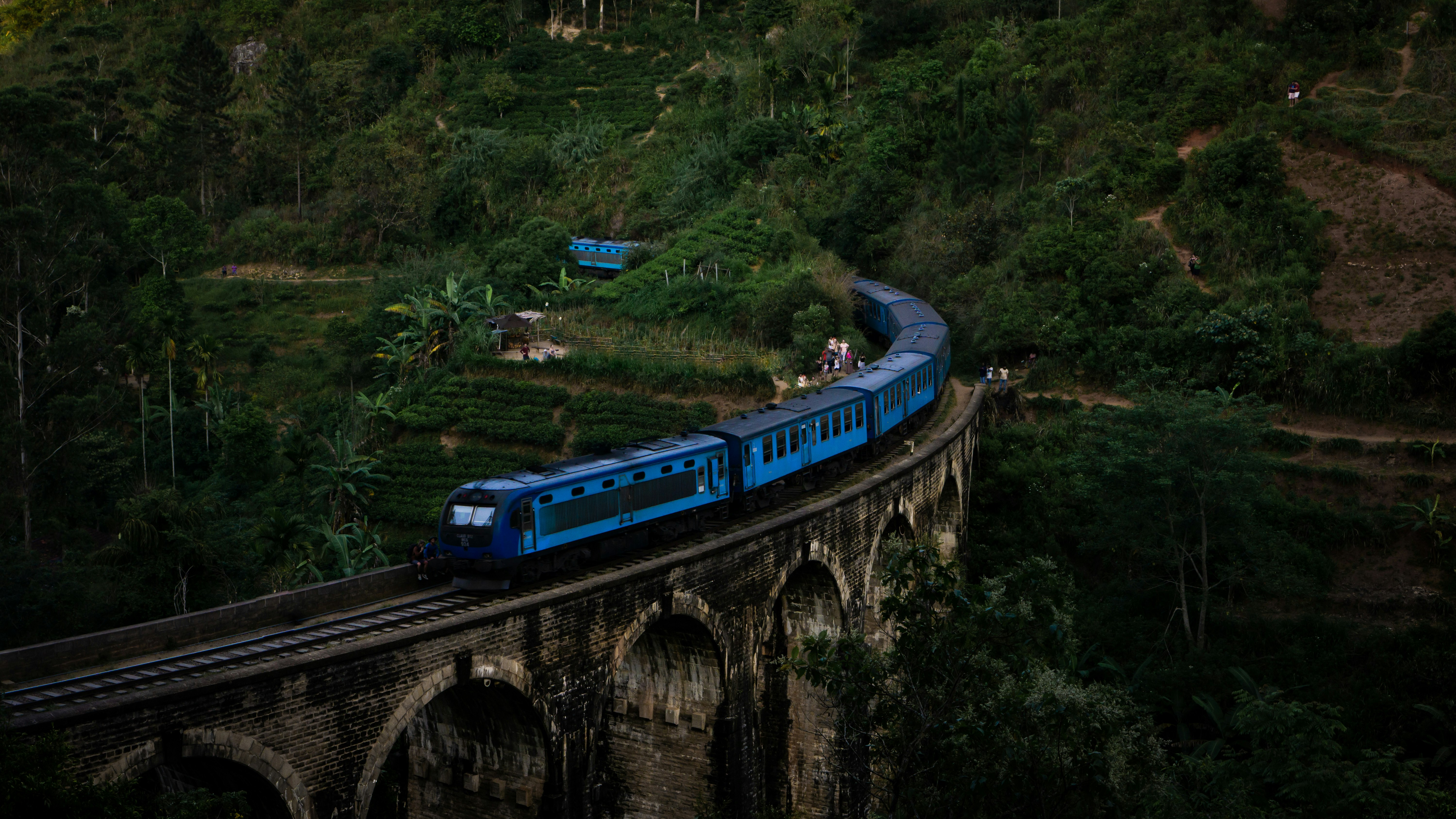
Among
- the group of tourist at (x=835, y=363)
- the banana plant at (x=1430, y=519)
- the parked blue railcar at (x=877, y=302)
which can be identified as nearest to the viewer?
the banana plant at (x=1430, y=519)

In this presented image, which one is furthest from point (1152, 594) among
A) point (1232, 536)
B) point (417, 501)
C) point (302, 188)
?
point (302, 188)

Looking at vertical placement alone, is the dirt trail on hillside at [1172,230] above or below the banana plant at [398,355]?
above

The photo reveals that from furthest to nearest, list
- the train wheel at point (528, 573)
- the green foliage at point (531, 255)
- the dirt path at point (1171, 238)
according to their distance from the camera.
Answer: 1. the green foliage at point (531, 255)
2. the dirt path at point (1171, 238)
3. the train wheel at point (528, 573)

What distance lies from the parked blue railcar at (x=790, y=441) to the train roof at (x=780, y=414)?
0.02m

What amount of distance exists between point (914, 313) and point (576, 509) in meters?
24.3

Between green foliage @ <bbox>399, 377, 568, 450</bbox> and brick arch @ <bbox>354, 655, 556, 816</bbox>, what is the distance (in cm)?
2318

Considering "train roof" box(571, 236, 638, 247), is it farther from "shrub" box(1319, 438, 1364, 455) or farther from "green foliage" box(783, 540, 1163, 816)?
"green foliage" box(783, 540, 1163, 816)

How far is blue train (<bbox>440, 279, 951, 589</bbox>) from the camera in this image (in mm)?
18234

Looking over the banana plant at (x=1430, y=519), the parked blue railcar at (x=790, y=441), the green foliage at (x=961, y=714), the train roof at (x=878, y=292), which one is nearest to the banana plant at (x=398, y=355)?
the train roof at (x=878, y=292)

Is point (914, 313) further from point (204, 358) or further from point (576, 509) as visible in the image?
point (204, 358)

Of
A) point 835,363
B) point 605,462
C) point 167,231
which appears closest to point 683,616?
point 605,462

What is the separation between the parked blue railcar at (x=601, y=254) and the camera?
176 ft

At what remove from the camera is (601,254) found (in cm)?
5456

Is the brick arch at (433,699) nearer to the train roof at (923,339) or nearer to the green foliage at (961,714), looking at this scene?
the green foliage at (961,714)
